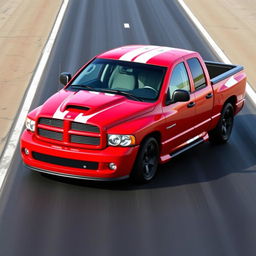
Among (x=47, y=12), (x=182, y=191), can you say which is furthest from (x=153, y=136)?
(x=47, y=12)

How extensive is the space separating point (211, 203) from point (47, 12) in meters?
19.1

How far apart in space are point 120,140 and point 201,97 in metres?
2.46

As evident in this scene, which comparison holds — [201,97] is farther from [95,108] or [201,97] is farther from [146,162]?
[95,108]

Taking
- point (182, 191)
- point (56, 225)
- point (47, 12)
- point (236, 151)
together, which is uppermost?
point (56, 225)

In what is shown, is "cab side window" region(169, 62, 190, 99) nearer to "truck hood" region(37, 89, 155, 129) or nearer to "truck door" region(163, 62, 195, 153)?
"truck door" region(163, 62, 195, 153)

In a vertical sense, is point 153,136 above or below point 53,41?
above

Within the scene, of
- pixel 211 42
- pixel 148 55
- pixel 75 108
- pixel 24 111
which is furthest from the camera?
pixel 211 42

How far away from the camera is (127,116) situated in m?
9.84

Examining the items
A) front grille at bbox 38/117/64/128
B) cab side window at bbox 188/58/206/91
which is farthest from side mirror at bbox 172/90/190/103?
front grille at bbox 38/117/64/128

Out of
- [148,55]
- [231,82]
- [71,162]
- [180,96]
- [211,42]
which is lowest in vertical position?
[211,42]

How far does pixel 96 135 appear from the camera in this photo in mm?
9539

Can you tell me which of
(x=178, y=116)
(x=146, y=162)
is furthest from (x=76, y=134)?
(x=178, y=116)

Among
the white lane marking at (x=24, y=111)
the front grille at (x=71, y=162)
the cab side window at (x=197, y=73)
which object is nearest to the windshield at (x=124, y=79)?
the cab side window at (x=197, y=73)

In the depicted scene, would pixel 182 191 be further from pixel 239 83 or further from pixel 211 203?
pixel 239 83
